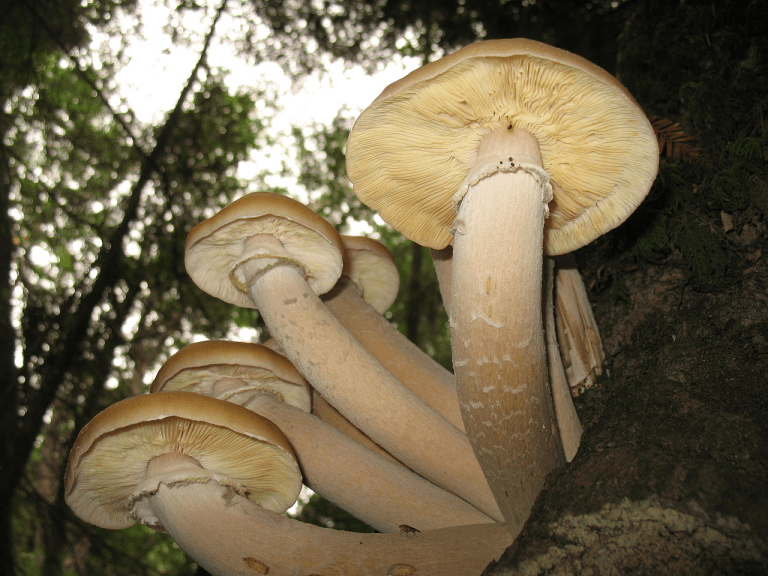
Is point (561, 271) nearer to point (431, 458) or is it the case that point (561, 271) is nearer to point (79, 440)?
point (431, 458)

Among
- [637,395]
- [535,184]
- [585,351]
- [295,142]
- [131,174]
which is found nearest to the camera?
[637,395]

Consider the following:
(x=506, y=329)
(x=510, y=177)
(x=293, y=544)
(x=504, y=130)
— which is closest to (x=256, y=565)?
(x=293, y=544)

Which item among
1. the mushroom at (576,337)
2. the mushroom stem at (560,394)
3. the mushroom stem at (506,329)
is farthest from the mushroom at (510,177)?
the mushroom at (576,337)

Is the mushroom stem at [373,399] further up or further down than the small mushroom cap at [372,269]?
further down


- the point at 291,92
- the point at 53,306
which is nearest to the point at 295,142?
the point at 291,92

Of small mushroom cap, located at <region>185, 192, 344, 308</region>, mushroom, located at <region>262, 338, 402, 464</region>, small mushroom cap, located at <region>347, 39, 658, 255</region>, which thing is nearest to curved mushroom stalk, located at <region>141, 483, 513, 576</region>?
mushroom, located at <region>262, 338, 402, 464</region>

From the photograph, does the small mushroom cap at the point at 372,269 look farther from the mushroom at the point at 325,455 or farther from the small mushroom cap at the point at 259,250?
the mushroom at the point at 325,455
